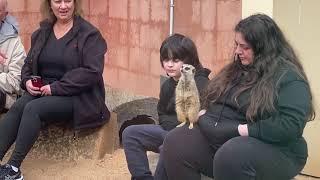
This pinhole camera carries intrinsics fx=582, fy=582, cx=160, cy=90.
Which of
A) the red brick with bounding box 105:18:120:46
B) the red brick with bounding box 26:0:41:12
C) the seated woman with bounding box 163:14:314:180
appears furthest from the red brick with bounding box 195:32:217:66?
the red brick with bounding box 26:0:41:12

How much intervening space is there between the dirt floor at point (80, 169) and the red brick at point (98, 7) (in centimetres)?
303

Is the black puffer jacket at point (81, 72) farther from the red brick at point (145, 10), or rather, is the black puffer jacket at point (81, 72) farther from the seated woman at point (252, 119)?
the red brick at point (145, 10)

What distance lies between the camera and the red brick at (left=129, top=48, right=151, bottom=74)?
22.5ft

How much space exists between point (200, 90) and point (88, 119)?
1.18 metres

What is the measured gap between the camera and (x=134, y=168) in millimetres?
3830

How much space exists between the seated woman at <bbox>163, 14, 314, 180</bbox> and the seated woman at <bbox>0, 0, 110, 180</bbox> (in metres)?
1.21

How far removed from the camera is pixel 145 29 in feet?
22.4

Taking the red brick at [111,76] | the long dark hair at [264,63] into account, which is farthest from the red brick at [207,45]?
the long dark hair at [264,63]

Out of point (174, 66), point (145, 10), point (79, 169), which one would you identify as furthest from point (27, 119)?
point (145, 10)

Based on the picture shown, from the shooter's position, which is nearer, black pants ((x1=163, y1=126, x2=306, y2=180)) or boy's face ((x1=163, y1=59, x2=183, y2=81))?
black pants ((x1=163, y1=126, x2=306, y2=180))

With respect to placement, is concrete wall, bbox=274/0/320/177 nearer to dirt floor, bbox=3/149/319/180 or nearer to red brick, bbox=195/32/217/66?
dirt floor, bbox=3/149/319/180

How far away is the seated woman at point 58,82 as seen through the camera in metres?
4.20

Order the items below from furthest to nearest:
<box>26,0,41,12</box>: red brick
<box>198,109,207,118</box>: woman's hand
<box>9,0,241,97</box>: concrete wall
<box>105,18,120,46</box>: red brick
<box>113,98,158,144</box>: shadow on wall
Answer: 1. <box>26,0,41,12</box>: red brick
2. <box>105,18,120,46</box>: red brick
3. <box>113,98,158,144</box>: shadow on wall
4. <box>9,0,241,97</box>: concrete wall
5. <box>198,109,207,118</box>: woman's hand

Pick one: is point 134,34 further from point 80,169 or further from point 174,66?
point 174,66
